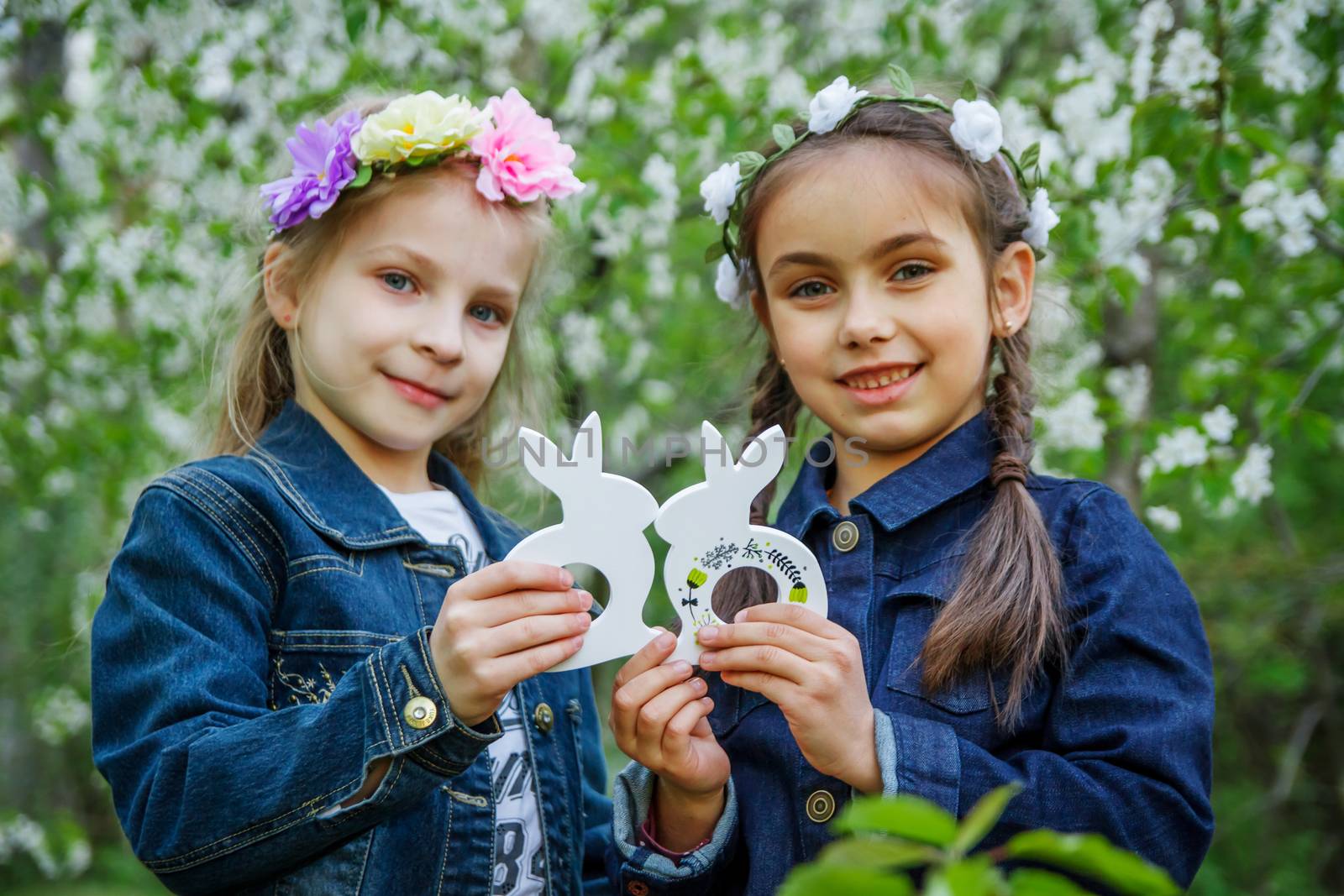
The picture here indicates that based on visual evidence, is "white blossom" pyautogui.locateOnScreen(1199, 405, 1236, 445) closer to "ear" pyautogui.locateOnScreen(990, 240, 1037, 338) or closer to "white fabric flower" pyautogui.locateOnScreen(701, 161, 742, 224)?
"ear" pyautogui.locateOnScreen(990, 240, 1037, 338)

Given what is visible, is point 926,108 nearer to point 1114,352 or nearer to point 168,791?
point 168,791

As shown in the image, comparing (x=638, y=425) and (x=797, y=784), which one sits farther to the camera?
(x=638, y=425)

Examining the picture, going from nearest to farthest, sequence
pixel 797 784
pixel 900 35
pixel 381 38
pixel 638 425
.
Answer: pixel 797 784 < pixel 900 35 < pixel 381 38 < pixel 638 425

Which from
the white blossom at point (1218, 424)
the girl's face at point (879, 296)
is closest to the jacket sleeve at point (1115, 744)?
the girl's face at point (879, 296)

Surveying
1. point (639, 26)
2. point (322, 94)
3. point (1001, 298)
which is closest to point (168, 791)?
point (1001, 298)

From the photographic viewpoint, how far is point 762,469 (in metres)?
1.66

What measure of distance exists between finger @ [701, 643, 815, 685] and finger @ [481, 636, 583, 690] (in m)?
0.23

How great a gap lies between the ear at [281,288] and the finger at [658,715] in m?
1.02

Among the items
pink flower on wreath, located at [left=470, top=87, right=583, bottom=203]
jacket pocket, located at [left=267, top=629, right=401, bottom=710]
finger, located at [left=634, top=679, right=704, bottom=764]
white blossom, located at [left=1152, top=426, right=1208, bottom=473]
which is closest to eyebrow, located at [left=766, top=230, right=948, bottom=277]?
pink flower on wreath, located at [left=470, top=87, right=583, bottom=203]

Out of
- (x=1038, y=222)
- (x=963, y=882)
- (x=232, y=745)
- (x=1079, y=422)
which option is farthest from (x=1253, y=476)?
(x=963, y=882)

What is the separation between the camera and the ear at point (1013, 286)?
76.4 inches

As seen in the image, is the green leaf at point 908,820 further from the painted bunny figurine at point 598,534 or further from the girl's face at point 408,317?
the girl's face at point 408,317

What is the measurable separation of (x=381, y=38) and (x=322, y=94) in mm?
296

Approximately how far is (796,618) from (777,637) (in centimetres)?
4
